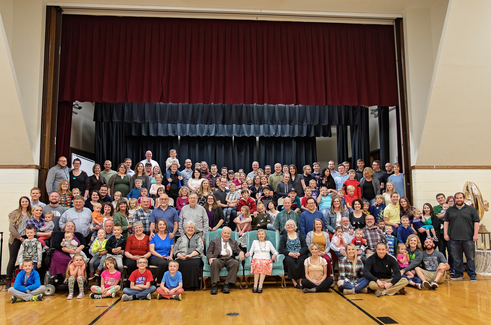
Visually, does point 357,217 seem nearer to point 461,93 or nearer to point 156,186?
point 461,93

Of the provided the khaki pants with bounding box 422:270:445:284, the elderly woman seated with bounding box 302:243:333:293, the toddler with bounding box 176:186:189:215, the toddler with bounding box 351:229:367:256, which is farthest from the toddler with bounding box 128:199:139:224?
the khaki pants with bounding box 422:270:445:284

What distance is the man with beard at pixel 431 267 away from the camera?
5691 millimetres

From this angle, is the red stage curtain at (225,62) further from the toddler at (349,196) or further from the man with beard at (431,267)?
the man with beard at (431,267)

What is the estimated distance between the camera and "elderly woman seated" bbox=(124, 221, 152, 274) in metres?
5.64

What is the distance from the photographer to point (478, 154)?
7.53 m

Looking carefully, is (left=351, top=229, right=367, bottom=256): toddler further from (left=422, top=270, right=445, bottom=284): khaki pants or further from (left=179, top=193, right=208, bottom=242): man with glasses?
(left=179, top=193, right=208, bottom=242): man with glasses

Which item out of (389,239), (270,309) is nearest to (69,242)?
(270,309)

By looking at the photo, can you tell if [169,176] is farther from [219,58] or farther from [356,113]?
[356,113]

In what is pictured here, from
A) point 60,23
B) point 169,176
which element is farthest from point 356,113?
point 60,23

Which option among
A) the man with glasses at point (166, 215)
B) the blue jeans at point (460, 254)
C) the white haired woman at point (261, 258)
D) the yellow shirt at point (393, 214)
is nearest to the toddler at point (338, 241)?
the white haired woman at point (261, 258)

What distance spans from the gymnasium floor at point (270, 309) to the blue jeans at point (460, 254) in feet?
2.34

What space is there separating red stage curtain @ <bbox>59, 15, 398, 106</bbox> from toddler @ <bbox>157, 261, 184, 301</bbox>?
3453mm

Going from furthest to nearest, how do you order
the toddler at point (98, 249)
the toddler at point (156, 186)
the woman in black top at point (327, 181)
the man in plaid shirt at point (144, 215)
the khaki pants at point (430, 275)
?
the woman in black top at point (327, 181) < the toddler at point (156, 186) < the man in plaid shirt at point (144, 215) < the khaki pants at point (430, 275) < the toddler at point (98, 249)

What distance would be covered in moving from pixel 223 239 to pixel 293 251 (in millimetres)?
1068
